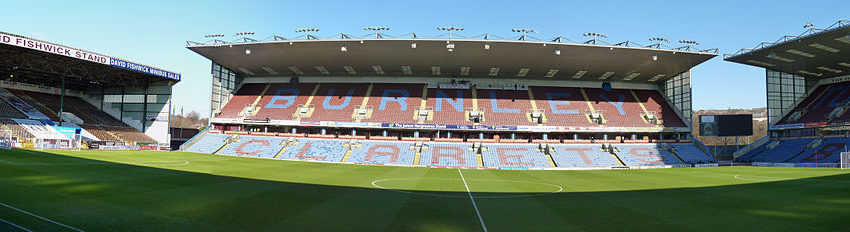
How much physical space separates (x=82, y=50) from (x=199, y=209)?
1477 inches

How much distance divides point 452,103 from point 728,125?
31.4 meters

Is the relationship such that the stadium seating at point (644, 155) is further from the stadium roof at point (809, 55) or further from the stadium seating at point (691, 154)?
the stadium roof at point (809, 55)

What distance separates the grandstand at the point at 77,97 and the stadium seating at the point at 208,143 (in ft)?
14.6

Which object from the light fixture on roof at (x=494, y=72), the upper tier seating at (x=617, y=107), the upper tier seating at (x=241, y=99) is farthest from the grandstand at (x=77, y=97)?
the upper tier seating at (x=617, y=107)

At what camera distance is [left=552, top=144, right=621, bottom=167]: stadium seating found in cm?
3906

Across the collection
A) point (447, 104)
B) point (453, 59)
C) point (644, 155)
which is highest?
point (453, 59)

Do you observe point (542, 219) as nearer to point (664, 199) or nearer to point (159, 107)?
point (664, 199)

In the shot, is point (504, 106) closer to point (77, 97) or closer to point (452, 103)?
point (452, 103)

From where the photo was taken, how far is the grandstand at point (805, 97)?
36500 mm

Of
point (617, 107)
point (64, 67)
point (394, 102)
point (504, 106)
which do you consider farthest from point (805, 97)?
point (64, 67)

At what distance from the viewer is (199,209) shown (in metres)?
10.2

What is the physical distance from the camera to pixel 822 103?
4512 cm

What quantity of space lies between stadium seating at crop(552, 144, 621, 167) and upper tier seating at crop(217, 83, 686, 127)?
3149 mm

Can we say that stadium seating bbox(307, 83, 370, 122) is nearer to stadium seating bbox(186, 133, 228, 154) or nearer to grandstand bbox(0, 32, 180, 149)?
stadium seating bbox(186, 133, 228, 154)
